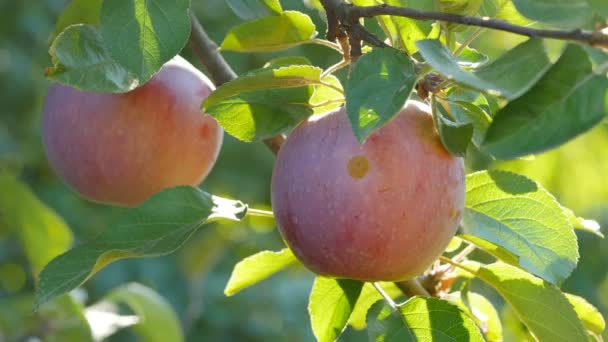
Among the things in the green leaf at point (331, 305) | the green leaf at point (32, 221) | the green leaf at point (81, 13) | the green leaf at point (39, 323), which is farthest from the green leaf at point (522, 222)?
the green leaf at point (39, 323)

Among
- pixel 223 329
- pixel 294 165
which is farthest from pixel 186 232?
pixel 223 329

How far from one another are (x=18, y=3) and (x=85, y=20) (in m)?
2.09

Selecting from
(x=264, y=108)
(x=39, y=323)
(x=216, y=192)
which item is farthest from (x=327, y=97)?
(x=216, y=192)

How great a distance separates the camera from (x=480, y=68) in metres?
0.96

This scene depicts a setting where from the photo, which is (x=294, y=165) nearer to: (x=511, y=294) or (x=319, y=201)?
(x=319, y=201)

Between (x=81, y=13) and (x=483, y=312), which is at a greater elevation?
(x=81, y=13)

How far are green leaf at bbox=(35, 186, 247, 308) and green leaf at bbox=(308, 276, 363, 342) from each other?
182 mm

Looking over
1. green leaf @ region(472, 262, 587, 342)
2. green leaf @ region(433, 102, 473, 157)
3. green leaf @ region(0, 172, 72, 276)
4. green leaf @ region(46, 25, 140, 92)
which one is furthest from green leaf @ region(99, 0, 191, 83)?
green leaf @ region(0, 172, 72, 276)

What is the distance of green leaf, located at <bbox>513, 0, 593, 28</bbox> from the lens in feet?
2.99

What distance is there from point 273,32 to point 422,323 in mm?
381

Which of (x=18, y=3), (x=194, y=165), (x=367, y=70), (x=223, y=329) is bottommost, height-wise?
(x=223, y=329)

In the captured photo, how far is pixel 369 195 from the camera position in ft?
3.51

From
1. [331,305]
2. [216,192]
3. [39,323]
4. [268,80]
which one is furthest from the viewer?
[216,192]

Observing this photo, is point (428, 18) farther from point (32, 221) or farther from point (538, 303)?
point (32, 221)
